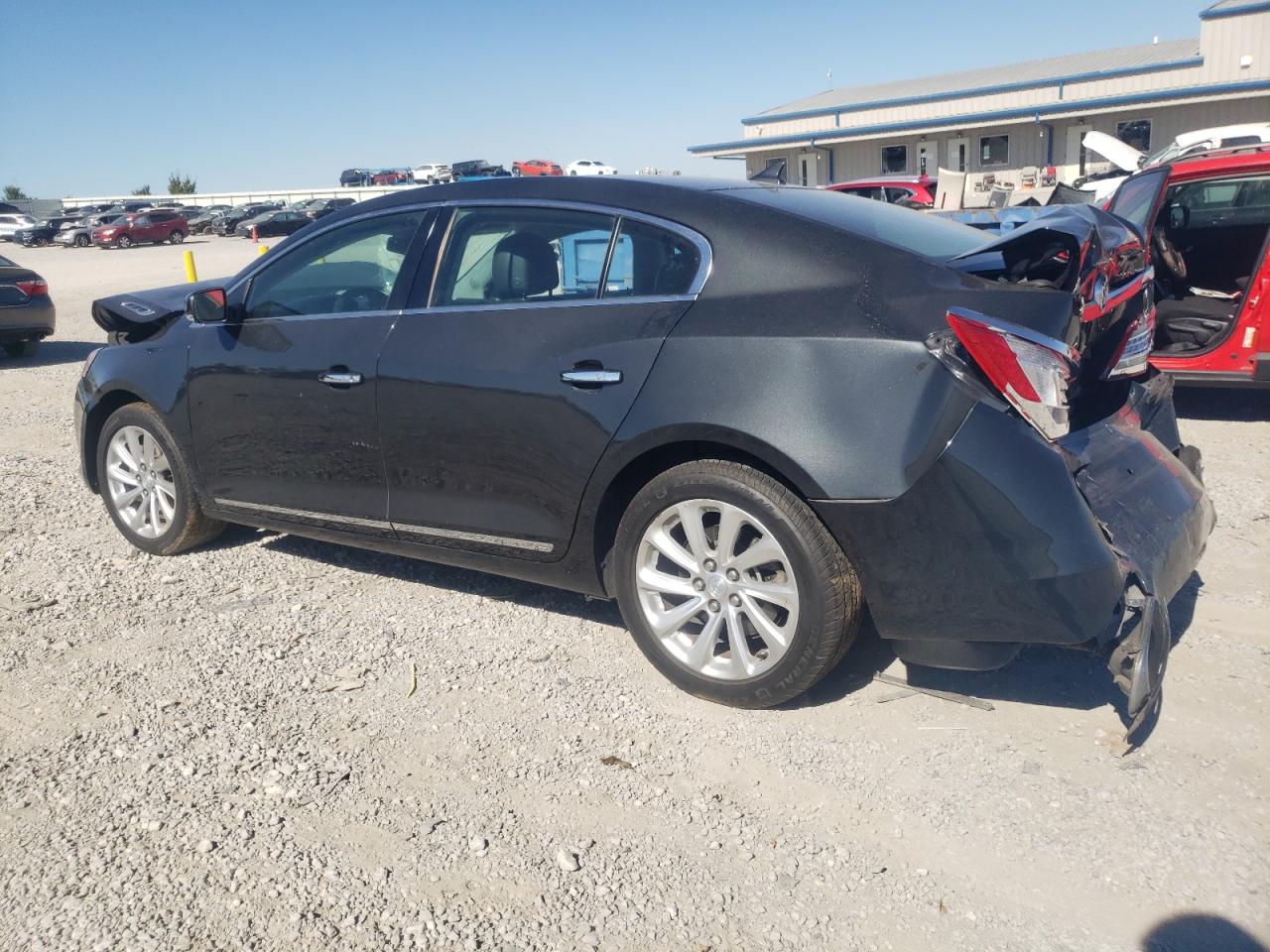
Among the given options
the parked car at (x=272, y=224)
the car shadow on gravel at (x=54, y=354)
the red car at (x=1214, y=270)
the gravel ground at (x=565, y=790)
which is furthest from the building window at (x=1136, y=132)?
the gravel ground at (x=565, y=790)

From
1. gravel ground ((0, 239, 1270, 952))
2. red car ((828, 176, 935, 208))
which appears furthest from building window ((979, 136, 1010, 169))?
gravel ground ((0, 239, 1270, 952))

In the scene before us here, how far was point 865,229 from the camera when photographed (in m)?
3.53

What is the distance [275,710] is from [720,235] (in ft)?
7.19

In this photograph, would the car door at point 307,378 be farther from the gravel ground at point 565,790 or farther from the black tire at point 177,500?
the gravel ground at point 565,790

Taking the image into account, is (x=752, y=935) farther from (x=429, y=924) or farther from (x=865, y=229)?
(x=865, y=229)

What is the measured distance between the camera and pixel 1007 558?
9.84 feet

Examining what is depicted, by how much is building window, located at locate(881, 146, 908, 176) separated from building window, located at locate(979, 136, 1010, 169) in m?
2.98

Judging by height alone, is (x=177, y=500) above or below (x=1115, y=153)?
below

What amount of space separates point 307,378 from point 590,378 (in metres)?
1.39

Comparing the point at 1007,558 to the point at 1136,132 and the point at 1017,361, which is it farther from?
the point at 1136,132

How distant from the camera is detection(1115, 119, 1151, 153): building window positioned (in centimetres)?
3453

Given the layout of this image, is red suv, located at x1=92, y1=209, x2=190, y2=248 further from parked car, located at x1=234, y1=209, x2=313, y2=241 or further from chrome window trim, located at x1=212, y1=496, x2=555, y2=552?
chrome window trim, located at x1=212, y1=496, x2=555, y2=552

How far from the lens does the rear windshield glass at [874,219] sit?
350 cm

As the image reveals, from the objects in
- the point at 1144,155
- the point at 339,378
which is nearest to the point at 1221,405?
the point at 339,378
